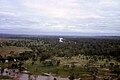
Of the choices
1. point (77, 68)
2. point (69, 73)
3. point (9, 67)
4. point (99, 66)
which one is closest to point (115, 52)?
point (99, 66)

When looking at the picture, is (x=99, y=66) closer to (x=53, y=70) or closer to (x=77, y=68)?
(x=77, y=68)

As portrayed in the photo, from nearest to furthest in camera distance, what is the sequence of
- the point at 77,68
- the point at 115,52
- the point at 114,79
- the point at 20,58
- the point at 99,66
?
the point at 114,79 → the point at 77,68 → the point at 99,66 → the point at 20,58 → the point at 115,52

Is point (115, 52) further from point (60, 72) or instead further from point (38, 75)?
point (38, 75)

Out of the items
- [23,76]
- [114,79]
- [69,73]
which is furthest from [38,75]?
[114,79]

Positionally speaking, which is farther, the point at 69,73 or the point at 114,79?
the point at 69,73

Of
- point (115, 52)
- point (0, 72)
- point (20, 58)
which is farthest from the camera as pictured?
point (115, 52)

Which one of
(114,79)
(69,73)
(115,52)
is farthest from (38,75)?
(115,52)

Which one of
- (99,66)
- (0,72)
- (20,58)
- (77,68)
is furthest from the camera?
(20,58)

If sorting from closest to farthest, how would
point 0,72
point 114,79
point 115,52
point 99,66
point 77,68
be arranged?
point 114,79
point 0,72
point 77,68
point 99,66
point 115,52
